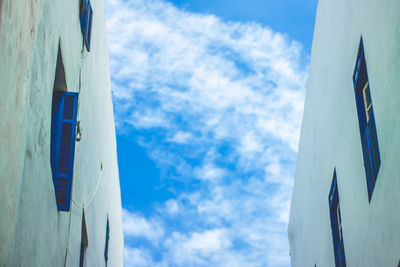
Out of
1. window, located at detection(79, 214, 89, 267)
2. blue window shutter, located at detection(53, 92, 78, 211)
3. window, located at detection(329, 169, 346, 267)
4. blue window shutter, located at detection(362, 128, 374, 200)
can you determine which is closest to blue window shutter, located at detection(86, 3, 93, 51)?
blue window shutter, located at detection(53, 92, 78, 211)

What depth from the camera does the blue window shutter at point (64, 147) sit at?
9.06 m

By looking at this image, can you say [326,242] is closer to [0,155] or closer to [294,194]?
[294,194]

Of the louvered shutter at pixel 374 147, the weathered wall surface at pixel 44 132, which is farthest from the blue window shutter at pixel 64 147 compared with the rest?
the louvered shutter at pixel 374 147

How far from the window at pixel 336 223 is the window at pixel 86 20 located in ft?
19.0

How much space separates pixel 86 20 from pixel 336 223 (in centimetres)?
681

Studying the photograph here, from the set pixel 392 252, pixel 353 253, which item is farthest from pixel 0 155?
pixel 353 253

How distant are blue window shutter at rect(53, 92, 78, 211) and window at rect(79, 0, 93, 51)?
229cm

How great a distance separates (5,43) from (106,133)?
1139cm

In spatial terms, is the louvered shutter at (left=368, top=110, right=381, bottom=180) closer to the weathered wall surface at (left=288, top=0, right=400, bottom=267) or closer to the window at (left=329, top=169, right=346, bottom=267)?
the weathered wall surface at (left=288, top=0, right=400, bottom=267)

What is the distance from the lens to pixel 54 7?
868cm

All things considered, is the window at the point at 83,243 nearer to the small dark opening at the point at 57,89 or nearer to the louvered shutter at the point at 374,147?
the small dark opening at the point at 57,89

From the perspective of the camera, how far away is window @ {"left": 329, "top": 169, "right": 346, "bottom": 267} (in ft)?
41.0

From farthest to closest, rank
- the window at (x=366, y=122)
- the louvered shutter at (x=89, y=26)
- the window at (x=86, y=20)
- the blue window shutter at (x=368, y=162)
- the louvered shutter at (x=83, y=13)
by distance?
the louvered shutter at (x=89, y=26) < the window at (x=86, y=20) < the louvered shutter at (x=83, y=13) < the blue window shutter at (x=368, y=162) < the window at (x=366, y=122)

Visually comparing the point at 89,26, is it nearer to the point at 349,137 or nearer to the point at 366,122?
the point at 349,137
